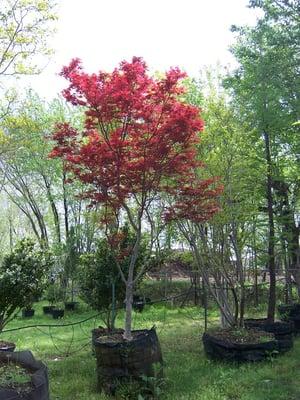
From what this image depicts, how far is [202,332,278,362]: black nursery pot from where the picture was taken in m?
5.24

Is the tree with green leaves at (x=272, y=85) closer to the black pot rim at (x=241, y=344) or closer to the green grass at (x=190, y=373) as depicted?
the black pot rim at (x=241, y=344)

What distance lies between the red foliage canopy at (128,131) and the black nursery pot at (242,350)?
6.79ft

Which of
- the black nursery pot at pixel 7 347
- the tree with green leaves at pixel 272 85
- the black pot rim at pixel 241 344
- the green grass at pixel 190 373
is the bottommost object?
the green grass at pixel 190 373

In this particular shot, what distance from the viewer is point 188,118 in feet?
15.0

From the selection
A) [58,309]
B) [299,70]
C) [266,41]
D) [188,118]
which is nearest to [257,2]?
[266,41]

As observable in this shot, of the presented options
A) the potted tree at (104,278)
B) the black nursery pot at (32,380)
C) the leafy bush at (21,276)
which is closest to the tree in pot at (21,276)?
the leafy bush at (21,276)

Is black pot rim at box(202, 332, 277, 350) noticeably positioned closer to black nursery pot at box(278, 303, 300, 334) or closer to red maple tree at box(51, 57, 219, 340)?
red maple tree at box(51, 57, 219, 340)

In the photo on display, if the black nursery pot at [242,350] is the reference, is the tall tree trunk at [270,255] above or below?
above

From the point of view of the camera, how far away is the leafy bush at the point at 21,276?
17.9 ft

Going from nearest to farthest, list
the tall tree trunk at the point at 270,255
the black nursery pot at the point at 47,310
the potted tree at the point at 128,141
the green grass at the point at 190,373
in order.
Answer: the green grass at the point at 190,373 → the potted tree at the point at 128,141 → the tall tree trunk at the point at 270,255 → the black nursery pot at the point at 47,310

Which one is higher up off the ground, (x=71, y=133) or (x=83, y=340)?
(x=71, y=133)

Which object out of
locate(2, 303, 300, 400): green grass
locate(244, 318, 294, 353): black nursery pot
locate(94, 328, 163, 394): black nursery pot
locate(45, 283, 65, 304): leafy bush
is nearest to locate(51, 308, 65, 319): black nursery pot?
locate(45, 283, 65, 304): leafy bush

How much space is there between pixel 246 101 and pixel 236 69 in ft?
5.66

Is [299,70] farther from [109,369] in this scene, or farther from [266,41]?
[109,369]
